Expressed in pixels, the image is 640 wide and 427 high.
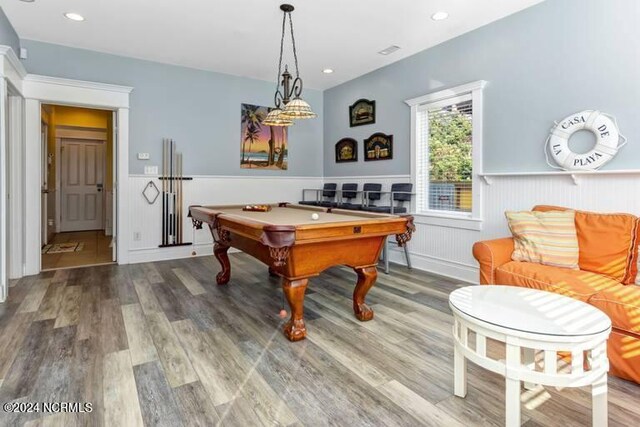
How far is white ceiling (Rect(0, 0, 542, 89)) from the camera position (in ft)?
10.8

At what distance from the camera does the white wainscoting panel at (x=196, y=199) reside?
15.6 feet

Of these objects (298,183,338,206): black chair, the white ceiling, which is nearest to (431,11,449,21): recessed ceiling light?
the white ceiling

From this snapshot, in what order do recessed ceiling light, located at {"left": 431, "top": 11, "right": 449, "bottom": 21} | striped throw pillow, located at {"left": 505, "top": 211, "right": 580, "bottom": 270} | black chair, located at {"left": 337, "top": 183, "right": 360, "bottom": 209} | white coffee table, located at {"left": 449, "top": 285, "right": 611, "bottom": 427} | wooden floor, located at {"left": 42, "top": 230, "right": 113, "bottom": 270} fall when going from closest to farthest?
white coffee table, located at {"left": 449, "top": 285, "right": 611, "bottom": 427}
striped throw pillow, located at {"left": 505, "top": 211, "right": 580, "bottom": 270}
recessed ceiling light, located at {"left": 431, "top": 11, "right": 449, "bottom": 21}
wooden floor, located at {"left": 42, "top": 230, "right": 113, "bottom": 270}
black chair, located at {"left": 337, "top": 183, "right": 360, "bottom": 209}

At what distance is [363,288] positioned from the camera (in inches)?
109

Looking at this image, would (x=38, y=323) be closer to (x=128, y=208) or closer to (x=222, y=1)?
(x=128, y=208)

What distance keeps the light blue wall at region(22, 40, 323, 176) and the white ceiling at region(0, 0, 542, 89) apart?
0.16m

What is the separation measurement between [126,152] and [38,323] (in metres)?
2.61

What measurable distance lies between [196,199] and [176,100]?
56.5 inches

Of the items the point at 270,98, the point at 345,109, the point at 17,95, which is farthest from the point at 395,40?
the point at 17,95

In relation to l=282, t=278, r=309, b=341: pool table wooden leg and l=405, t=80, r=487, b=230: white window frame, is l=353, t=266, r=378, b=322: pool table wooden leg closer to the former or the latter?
l=282, t=278, r=309, b=341: pool table wooden leg

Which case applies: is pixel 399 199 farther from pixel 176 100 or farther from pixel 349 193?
pixel 176 100

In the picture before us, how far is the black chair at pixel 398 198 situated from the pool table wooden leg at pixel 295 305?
224 cm

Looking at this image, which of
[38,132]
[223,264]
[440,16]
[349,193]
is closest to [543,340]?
[223,264]

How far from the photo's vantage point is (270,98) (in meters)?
5.72
